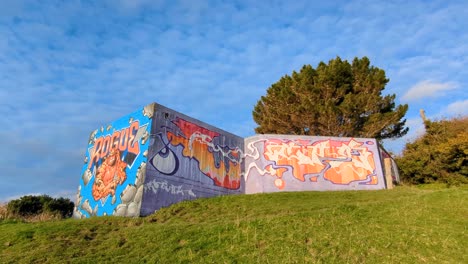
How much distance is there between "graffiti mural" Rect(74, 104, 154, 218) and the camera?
17.3 meters

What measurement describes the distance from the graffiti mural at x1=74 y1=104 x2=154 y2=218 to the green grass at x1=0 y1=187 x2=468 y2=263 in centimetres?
239

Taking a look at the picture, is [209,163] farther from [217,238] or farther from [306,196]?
[217,238]

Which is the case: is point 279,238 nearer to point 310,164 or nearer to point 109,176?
point 109,176

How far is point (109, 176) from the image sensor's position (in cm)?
1938

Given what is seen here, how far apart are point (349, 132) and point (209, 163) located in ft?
49.0

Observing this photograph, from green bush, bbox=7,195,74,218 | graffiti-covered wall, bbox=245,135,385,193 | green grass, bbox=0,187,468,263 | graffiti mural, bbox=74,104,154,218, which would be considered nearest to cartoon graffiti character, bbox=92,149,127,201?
graffiti mural, bbox=74,104,154,218

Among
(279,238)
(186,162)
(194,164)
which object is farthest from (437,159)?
(279,238)

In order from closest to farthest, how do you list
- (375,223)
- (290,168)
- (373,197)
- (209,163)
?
(375,223) < (373,197) < (209,163) < (290,168)

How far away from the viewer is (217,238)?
10.6 m

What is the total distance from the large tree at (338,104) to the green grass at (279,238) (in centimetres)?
1519

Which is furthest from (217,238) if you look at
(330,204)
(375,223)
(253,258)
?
(330,204)

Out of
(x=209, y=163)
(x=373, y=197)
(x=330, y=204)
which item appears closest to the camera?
(x=330, y=204)

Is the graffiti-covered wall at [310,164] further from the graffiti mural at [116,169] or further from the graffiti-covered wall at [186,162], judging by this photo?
the graffiti mural at [116,169]

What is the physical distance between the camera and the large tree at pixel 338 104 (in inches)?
1180
